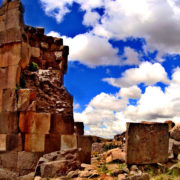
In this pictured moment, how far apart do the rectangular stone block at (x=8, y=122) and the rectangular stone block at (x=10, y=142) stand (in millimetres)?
129

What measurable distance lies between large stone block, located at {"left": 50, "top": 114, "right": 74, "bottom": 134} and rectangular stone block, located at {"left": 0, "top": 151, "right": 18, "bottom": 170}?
1.17 meters

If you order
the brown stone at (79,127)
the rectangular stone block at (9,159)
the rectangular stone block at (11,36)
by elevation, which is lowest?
the rectangular stone block at (9,159)

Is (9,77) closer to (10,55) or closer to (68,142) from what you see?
(10,55)

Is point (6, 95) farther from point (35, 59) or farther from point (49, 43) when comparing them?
point (49, 43)

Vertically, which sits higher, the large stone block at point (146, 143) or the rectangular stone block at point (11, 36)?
the rectangular stone block at point (11, 36)

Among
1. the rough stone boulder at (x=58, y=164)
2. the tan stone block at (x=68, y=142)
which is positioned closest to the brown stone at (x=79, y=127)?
the tan stone block at (x=68, y=142)

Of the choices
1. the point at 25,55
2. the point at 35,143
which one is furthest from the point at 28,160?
the point at 25,55

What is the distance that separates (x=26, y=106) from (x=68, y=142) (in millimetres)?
1454

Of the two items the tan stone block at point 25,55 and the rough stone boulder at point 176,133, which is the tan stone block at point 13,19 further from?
the rough stone boulder at point 176,133

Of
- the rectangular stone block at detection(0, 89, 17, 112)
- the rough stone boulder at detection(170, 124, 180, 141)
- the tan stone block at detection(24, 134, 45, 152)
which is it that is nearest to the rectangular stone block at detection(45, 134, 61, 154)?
the tan stone block at detection(24, 134, 45, 152)

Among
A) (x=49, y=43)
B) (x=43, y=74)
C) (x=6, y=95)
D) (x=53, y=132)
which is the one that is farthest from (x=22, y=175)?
(x=49, y=43)

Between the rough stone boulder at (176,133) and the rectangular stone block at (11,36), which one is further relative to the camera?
the rough stone boulder at (176,133)

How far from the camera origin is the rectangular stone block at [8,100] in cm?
658

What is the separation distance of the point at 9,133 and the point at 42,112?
1034mm
